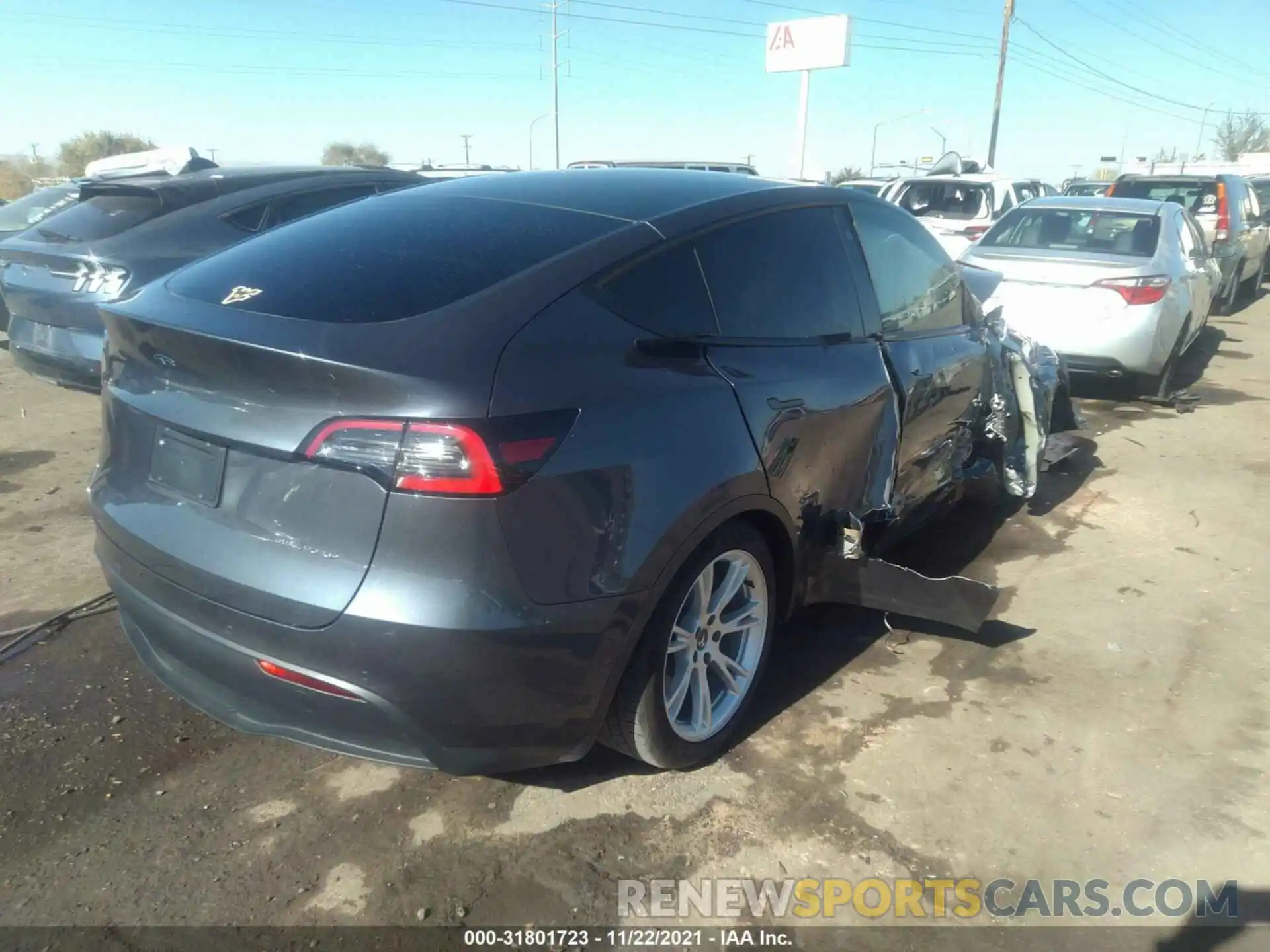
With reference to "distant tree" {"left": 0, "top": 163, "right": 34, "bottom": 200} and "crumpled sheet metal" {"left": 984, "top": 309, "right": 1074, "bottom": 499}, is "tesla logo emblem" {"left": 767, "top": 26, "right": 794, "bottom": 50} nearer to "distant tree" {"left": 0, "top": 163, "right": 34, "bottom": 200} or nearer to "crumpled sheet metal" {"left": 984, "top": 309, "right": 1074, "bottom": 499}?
"distant tree" {"left": 0, "top": 163, "right": 34, "bottom": 200}

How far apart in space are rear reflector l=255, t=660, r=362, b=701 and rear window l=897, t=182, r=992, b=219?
12665mm

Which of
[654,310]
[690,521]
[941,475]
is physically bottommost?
[941,475]

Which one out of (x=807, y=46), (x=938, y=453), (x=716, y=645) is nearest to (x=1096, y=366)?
(x=938, y=453)

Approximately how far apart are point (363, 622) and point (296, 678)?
10.4 inches

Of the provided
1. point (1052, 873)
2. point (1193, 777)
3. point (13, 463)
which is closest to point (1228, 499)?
point (1193, 777)

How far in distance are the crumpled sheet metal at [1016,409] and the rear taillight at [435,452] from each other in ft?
10.6

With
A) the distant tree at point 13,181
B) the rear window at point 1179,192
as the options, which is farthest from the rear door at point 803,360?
the distant tree at point 13,181

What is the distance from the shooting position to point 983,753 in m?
3.07

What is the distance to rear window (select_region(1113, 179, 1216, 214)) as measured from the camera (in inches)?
494

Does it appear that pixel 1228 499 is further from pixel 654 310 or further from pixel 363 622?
pixel 363 622

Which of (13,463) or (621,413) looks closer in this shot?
(621,413)

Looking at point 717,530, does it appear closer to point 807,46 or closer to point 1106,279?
point 1106,279

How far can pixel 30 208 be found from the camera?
32.2 ft

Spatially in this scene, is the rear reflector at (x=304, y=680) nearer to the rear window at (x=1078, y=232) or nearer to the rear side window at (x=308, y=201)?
the rear side window at (x=308, y=201)
